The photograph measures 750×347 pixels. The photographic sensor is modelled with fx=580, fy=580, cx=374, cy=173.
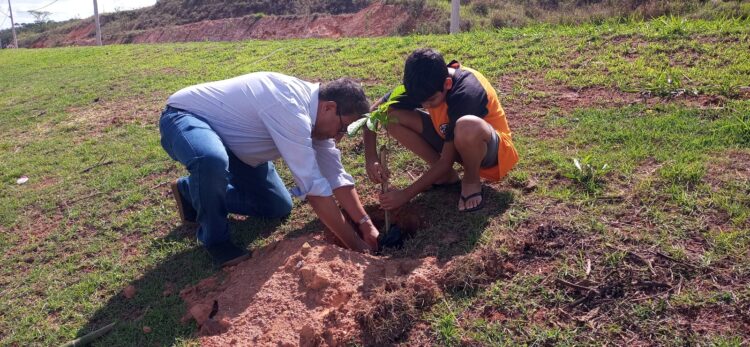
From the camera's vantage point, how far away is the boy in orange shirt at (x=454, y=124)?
316 cm

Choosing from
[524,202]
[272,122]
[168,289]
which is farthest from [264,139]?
[524,202]

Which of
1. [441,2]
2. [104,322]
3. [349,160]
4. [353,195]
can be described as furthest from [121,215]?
[441,2]

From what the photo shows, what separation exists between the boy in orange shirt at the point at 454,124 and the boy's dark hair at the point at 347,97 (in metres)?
0.28

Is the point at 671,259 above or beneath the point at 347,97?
→ beneath

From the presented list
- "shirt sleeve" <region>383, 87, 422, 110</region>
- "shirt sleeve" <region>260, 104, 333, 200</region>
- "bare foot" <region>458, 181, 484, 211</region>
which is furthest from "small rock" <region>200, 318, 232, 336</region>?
"shirt sleeve" <region>383, 87, 422, 110</region>

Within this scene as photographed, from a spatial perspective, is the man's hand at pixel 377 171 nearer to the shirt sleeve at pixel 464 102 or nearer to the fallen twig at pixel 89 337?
the shirt sleeve at pixel 464 102

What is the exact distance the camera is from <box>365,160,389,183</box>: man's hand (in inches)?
132

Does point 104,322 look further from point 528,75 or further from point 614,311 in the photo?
point 528,75

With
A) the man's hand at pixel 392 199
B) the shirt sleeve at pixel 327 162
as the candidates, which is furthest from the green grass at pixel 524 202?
the shirt sleeve at pixel 327 162

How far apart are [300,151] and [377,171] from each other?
610 mm

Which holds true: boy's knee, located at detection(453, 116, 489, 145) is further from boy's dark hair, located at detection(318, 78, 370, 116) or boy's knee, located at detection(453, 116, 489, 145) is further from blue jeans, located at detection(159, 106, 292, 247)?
blue jeans, located at detection(159, 106, 292, 247)

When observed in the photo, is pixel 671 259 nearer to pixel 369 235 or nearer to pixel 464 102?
pixel 464 102

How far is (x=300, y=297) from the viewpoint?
2.78 meters

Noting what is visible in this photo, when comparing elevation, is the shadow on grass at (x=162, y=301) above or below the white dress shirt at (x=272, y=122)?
below
